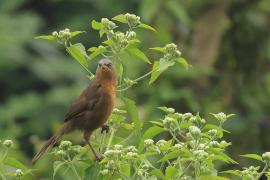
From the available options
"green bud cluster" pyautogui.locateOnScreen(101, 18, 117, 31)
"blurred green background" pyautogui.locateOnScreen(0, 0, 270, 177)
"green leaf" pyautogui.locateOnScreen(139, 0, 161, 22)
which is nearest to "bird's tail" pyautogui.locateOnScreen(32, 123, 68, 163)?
"green bud cluster" pyautogui.locateOnScreen(101, 18, 117, 31)

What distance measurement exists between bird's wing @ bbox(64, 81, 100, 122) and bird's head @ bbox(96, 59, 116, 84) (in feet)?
0.24

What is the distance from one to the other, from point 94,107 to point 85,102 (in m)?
0.05

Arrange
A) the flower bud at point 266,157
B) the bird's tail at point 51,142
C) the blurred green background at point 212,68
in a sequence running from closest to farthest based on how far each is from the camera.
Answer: the flower bud at point 266,157 → the bird's tail at point 51,142 → the blurred green background at point 212,68

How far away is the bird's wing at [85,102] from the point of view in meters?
4.52

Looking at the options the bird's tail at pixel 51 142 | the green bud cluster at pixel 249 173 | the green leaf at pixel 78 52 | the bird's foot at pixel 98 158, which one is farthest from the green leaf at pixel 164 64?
the bird's tail at pixel 51 142

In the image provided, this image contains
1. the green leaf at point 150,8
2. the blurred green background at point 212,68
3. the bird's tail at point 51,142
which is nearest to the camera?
the bird's tail at point 51,142

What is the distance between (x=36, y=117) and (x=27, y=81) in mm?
2512

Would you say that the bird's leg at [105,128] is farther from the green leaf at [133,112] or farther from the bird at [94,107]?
the green leaf at [133,112]

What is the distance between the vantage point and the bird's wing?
4.52 metres

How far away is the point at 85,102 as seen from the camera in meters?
4.53

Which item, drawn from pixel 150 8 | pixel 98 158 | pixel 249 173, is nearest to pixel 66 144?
pixel 98 158

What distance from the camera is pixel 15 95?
47.0 feet

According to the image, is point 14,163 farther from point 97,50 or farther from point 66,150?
point 97,50

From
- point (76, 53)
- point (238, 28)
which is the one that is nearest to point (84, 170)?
point (76, 53)
